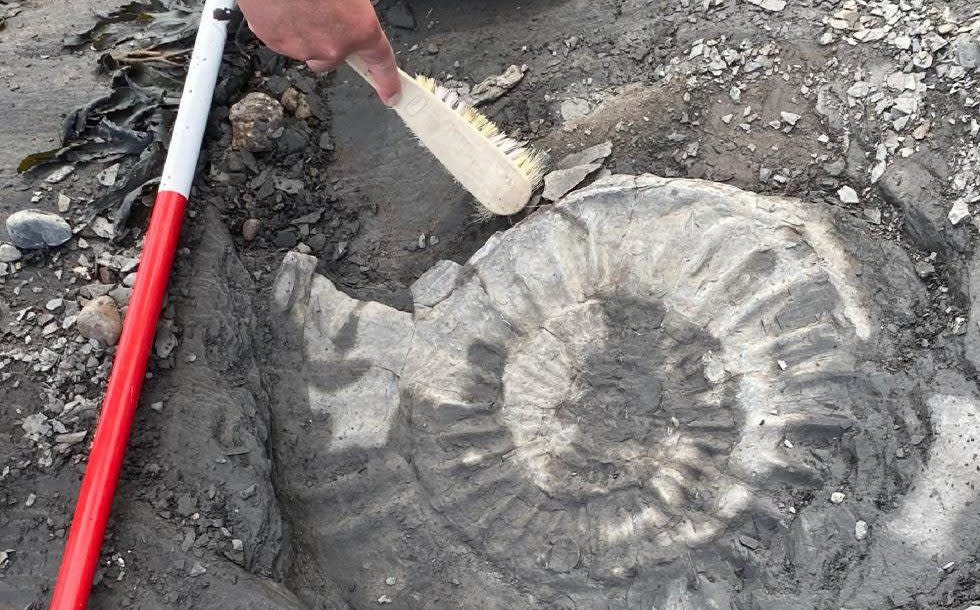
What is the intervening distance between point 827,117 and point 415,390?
1.86 meters

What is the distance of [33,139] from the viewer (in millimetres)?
2834

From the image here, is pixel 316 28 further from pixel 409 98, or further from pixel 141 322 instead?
pixel 141 322

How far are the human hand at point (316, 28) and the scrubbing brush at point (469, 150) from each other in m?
0.52

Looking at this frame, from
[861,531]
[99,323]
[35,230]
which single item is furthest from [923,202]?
[35,230]

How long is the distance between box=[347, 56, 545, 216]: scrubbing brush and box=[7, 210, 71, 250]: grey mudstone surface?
126 cm

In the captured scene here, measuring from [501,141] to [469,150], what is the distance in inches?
6.8

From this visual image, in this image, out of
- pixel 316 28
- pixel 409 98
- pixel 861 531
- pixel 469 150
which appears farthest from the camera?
pixel 469 150

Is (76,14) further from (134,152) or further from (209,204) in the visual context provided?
(209,204)

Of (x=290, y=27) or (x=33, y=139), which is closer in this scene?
(x=290, y=27)

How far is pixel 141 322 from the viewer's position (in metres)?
2.44

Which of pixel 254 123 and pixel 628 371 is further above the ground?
pixel 254 123

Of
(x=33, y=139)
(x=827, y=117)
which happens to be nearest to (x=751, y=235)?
(x=827, y=117)

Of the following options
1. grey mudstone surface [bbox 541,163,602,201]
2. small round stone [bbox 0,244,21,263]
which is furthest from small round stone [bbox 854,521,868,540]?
small round stone [bbox 0,244,21,263]

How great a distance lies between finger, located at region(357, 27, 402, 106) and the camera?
7.28 ft
